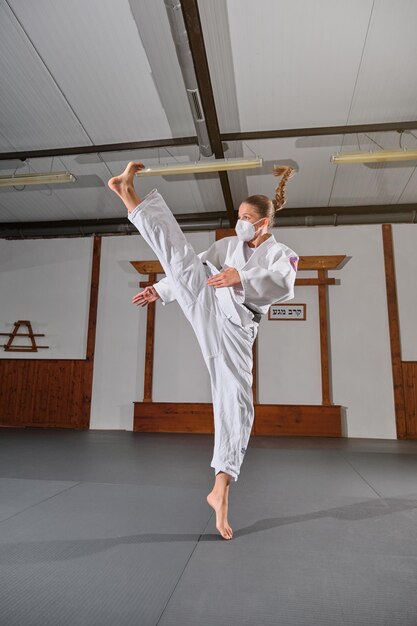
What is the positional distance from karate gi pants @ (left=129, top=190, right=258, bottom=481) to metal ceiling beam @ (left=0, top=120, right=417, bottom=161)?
150 inches

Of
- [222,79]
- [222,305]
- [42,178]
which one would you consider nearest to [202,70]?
[222,79]

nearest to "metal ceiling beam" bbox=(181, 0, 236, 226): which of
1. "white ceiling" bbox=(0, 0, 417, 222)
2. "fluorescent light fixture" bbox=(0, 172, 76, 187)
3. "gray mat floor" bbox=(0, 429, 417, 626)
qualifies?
"white ceiling" bbox=(0, 0, 417, 222)

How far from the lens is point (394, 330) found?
5.95 metres

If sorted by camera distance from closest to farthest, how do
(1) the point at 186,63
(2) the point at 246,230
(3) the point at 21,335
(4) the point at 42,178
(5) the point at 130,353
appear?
(2) the point at 246,230
(1) the point at 186,63
(4) the point at 42,178
(5) the point at 130,353
(3) the point at 21,335

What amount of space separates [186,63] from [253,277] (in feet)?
10.3

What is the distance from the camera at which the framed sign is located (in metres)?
6.14

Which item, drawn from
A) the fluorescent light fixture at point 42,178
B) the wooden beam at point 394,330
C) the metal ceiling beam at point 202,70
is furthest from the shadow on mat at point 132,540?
the fluorescent light fixture at point 42,178

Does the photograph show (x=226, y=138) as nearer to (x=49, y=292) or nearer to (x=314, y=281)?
(x=314, y=281)

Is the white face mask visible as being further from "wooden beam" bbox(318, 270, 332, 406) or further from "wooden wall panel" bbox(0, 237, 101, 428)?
"wooden wall panel" bbox(0, 237, 101, 428)

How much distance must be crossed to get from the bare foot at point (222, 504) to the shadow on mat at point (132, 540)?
0.12 ft

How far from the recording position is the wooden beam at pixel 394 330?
574cm

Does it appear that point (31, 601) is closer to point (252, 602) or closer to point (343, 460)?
point (252, 602)

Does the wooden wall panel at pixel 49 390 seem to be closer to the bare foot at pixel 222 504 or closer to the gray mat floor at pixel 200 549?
the gray mat floor at pixel 200 549

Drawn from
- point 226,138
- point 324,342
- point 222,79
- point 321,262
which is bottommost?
point 324,342
